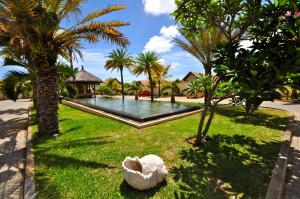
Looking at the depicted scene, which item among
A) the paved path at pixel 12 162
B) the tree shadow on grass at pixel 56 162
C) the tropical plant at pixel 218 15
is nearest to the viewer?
the tree shadow on grass at pixel 56 162

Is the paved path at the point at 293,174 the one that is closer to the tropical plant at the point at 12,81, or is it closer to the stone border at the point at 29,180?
the stone border at the point at 29,180

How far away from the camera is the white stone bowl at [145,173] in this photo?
4.27m

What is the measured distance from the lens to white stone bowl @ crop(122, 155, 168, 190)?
427cm

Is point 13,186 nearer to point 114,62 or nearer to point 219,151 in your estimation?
point 219,151

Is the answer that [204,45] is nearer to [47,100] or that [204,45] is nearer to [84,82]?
[47,100]

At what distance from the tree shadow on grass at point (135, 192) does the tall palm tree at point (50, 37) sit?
5.90 metres

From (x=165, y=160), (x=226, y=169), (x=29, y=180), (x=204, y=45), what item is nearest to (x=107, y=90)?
(x=204, y=45)

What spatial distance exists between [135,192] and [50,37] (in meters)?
7.16

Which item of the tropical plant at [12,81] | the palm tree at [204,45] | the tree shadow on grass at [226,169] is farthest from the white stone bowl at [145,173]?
the palm tree at [204,45]

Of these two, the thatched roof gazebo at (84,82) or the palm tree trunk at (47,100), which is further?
the thatched roof gazebo at (84,82)

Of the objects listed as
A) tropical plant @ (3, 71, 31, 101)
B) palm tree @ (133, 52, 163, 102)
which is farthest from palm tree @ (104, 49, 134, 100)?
tropical plant @ (3, 71, 31, 101)

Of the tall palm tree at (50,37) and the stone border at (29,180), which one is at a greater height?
the tall palm tree at (50,37)

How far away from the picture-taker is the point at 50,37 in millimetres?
8289

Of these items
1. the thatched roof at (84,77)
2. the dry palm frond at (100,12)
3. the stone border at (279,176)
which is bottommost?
the stone border at (279,176)
